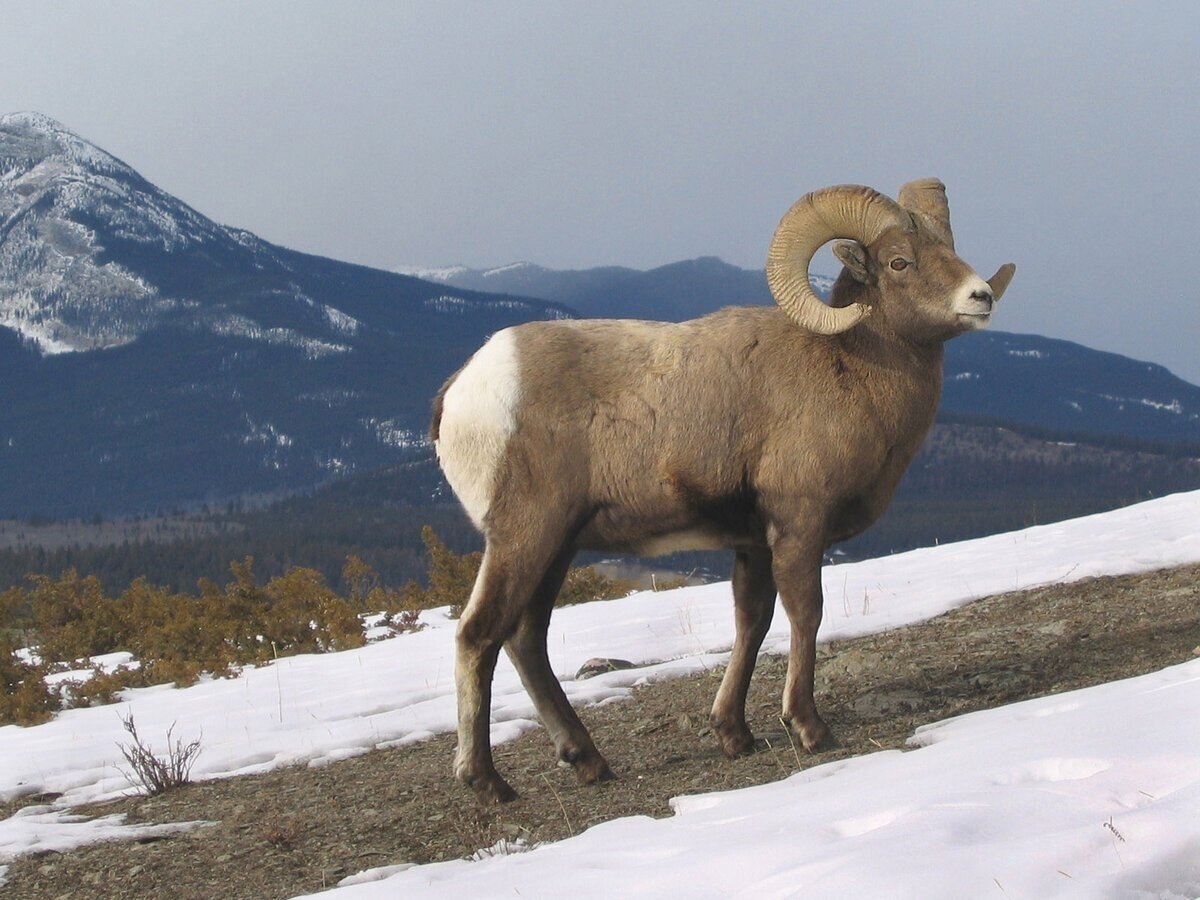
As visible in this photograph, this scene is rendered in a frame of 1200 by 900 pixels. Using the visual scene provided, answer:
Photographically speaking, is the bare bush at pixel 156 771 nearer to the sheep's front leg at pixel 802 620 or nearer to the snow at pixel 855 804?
the snow at pixel 855 804

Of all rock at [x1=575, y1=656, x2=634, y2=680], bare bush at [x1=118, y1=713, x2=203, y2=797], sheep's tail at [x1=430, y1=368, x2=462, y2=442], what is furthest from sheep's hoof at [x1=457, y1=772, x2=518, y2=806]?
rock at [x1=575, y1=656, x2=634, y2=680]

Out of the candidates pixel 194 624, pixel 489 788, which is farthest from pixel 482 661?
pixel 194 624

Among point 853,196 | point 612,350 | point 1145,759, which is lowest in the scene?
point 1145,759

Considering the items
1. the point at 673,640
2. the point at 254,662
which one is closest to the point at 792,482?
the point at 673,640

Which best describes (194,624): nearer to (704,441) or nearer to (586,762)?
(586,762)

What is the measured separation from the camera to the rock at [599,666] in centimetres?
1034

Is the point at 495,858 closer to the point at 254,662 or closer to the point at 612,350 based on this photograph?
the point at 612,350

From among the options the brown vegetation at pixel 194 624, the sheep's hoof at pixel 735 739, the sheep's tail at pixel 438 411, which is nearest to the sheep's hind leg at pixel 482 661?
the sheep's tail at pixel 438 411

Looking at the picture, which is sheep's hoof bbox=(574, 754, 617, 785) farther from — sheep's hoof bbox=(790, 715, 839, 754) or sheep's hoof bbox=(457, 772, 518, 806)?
sheep's hoof bbox=(790, 715, 839, 754)

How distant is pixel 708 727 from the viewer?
7559 millimetres

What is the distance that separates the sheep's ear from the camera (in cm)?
696

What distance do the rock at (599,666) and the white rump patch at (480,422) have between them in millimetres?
3917

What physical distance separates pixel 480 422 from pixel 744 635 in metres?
1.75

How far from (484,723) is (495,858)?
138 cm
